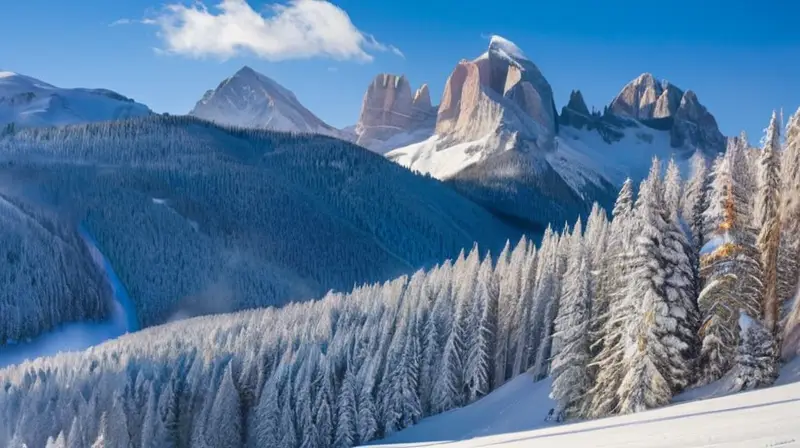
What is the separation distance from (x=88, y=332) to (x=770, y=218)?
126749 millimetres

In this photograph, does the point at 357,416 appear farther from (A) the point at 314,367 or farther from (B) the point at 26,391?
(B) the point at 26,391

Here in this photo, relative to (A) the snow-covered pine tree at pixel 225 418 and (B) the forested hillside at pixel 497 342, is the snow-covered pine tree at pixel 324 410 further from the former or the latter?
(A) the snow-covered pine tree at pixel 225 418

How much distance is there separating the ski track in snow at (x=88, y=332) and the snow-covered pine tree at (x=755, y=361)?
4081 inches

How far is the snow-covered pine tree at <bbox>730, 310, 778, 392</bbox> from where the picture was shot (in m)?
29.7

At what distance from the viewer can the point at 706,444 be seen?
19750 millimetres

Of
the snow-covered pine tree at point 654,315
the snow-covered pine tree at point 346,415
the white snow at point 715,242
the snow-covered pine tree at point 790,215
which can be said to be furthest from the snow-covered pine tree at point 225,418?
the snow-covered pine tree at point 790,215

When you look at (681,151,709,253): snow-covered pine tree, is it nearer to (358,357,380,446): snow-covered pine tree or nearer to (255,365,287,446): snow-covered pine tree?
(358,357,380,446): snow-covered pine tree

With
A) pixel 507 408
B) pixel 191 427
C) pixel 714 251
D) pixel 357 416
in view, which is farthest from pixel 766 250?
pixel 191 427

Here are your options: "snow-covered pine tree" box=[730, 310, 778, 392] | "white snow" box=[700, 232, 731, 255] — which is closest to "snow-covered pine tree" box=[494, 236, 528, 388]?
"white snow" box=[700, 232, 731, 255]

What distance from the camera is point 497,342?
6550cm

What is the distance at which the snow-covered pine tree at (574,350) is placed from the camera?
135 feet

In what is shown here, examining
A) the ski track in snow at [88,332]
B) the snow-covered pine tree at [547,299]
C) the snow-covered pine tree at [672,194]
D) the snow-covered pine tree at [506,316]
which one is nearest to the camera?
the snow-covered pine tree at [672,194]

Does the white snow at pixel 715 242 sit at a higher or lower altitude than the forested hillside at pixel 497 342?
higher

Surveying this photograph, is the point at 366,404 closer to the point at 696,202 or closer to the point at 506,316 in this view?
the point at 506,316
